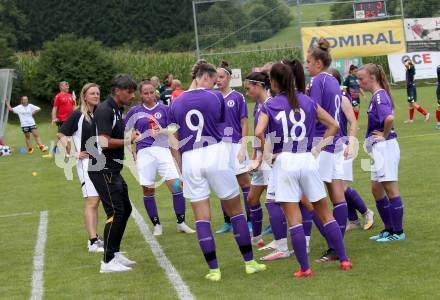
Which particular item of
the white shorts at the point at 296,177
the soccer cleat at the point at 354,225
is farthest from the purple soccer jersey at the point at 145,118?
the white shorts at the point at 296,177

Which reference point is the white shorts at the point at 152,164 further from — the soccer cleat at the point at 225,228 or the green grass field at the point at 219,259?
the soccer cleat at the point at 225,228

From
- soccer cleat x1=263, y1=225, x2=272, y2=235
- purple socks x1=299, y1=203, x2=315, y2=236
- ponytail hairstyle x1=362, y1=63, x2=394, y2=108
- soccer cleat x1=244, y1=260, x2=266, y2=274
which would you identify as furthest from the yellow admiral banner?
soccer cleat x1=244, y1=260, x2=266, y2=274

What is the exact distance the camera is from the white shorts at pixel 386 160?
8.91 meters

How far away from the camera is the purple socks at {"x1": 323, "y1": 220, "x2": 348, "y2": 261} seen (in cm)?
777

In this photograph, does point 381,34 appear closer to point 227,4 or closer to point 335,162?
point 227,4

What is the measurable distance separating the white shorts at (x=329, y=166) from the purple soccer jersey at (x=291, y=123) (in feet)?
2.63

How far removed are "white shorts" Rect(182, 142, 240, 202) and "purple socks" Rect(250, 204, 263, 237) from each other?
1.82m

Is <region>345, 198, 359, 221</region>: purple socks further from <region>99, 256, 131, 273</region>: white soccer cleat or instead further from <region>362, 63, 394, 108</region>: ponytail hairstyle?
<region>99, 256, 131, 273</region>: white soccer cleat

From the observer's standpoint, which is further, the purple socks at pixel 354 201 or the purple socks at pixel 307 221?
the purple socks at pixel 354 201

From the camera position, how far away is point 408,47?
125 ft

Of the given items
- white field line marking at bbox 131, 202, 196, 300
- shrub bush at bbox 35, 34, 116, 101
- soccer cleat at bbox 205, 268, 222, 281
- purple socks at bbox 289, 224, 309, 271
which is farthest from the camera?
shrub bush at bbox 35, 34, 116, 101

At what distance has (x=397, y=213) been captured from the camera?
903 centimetres

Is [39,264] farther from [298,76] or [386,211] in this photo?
[386,211]

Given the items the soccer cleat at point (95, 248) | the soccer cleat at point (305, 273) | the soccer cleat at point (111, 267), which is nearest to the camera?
the soccer cleat at point (305, 273)
